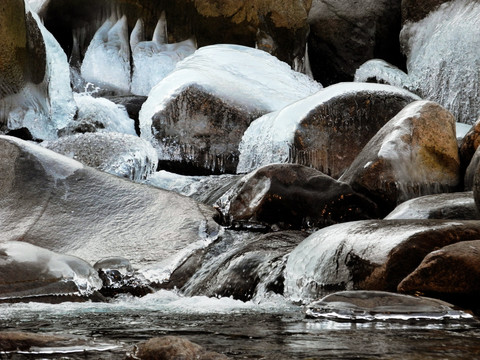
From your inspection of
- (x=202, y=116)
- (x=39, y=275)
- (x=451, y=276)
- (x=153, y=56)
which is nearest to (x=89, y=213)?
(x=39, y=275)

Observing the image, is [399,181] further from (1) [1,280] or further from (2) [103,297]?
(1) [1,280]

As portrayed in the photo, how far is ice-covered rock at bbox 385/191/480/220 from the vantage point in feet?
20.7

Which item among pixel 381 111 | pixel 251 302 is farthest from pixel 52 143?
pixel 251 302

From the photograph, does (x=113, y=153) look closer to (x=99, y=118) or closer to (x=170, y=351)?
(x=99, y=118)

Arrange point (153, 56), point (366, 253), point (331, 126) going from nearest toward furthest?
point (366, 253) < point (331, 126) < point (153, 56)

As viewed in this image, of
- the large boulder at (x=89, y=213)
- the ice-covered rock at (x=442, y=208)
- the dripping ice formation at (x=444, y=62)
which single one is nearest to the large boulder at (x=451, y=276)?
the ice-covered rock at (x=442, y=208)

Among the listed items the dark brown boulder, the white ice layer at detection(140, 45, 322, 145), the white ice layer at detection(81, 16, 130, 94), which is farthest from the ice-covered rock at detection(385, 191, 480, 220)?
the white ice layer at detection(81, 16, 130, 94)

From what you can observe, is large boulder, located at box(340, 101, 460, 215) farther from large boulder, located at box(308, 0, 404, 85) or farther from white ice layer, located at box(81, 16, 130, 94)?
white ice layer, located at box(81, 16, 130, 94)

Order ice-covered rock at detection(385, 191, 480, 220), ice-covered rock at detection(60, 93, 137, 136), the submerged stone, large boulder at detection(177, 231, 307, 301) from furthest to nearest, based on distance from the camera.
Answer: ice-covered rock at detection(60, 93, 137, 136)
ice-covered rock at detection(385, 191, 480, 220)
large boulder at detection(177, 231, 307, 301)
the submerged stone

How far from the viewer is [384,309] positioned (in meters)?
3.96

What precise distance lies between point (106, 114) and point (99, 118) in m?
0.22

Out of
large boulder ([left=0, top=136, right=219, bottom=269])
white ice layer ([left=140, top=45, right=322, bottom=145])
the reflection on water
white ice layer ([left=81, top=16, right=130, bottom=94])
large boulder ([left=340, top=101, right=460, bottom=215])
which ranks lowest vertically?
the reflection on water

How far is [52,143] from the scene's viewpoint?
35.1ft

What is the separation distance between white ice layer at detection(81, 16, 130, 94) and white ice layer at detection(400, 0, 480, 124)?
18.4 feet
